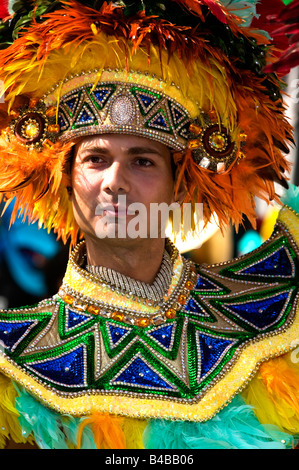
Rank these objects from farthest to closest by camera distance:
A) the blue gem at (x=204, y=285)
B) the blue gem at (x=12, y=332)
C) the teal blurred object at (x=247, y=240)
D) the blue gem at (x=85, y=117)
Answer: the teal blurred object at (x=247, y=240)
the blue gem at (x=204, y=285)
the blue gem at (x=85, y=117)
the blue gem at (x=12, y=332)

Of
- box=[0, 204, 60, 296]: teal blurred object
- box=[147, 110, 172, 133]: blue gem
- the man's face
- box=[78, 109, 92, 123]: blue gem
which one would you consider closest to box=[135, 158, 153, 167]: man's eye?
the man's face

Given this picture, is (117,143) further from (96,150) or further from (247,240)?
(247,240)

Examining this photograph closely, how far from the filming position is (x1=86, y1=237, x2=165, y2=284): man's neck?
3.03 meters

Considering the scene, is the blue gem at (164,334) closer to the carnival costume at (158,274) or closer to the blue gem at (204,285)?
the carnival costume at (158,274)

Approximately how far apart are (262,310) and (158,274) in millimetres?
408

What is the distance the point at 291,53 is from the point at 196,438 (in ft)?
4.03

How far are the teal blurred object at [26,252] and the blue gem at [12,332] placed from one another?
155cm

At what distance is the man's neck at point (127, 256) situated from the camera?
3025mm

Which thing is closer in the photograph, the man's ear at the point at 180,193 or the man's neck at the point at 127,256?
the man's neck at the point at 127,256

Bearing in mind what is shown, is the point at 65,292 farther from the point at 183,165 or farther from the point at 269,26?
the point at 269,26

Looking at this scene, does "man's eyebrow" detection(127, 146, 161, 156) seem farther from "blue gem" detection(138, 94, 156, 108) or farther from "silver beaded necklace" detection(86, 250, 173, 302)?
"silver beaded necklace" detection(86, 250, 173, 302)

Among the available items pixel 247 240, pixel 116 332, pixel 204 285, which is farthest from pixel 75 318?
pixel 247 240

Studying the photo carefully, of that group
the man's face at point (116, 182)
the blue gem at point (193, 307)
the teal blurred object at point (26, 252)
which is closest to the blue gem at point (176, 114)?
the man's face at point (116, 182)

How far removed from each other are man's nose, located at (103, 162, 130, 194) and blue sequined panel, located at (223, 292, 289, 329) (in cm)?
64
